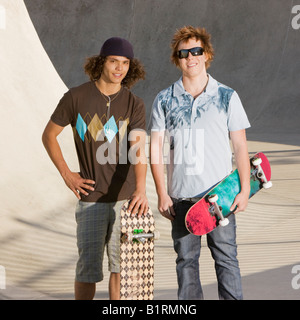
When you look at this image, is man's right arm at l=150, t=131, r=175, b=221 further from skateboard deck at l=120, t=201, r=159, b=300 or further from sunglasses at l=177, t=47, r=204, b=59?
sunglasses at l=177, t=47, r=204, b=59

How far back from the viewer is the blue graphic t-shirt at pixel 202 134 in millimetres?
3578

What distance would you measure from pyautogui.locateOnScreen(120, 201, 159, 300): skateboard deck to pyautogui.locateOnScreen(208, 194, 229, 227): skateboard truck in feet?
1.30

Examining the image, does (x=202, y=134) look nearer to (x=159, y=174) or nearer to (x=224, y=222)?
(x=159, y=174)

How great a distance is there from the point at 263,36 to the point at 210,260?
1756cm

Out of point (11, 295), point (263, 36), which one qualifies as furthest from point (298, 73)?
point (11, 295)

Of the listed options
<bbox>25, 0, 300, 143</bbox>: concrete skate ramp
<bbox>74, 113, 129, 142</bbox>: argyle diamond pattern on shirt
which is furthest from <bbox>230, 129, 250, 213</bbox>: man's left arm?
<bbox>25, 0, 300, 143</bbox>: concrete skate ramp

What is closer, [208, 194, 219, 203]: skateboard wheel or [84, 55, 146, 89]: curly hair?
[208, 194, 219, 203]: skateboard wheel

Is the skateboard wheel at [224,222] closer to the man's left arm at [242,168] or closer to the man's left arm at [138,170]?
the man's left arm at [242,168]

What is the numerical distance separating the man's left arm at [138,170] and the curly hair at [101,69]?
37 centimetres

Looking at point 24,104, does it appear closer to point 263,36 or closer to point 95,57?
point 95,57

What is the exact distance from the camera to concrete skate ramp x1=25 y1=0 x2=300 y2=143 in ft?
70.2

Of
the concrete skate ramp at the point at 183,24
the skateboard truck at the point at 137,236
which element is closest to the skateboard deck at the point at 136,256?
the skateboard truck at the point at 137,236

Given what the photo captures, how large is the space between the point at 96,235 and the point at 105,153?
493 millimetres

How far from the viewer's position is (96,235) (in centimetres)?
364
